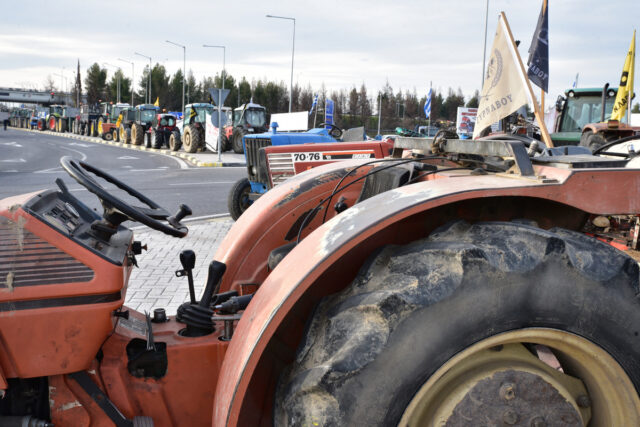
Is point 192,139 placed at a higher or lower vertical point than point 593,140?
lower

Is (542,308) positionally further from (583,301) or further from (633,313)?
(633,313)

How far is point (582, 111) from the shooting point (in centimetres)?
1428

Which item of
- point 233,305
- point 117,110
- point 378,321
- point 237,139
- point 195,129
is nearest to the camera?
point 378,321

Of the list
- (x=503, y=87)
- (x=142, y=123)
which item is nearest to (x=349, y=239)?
(x=503, y=87)

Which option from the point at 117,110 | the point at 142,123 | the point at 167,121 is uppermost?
the point at 117,110

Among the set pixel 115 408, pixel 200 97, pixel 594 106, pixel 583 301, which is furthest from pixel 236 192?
pixel 200 97

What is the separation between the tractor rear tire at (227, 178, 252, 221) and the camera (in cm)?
933

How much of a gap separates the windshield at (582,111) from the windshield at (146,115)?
2807 cm

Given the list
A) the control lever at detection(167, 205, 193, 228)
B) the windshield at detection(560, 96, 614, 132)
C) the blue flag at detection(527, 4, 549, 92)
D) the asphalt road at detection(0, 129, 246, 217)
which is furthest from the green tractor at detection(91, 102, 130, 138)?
the control lever at detection(167, 205, 193, 228)

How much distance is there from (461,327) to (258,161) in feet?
25.2

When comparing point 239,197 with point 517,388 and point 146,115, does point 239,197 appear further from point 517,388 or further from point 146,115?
point 146,115

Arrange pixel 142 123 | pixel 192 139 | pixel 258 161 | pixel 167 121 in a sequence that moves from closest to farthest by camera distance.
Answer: pixel 258 161, pixel 192 139, pixel 167 121, pixel 142 123

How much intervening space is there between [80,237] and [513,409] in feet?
5.35

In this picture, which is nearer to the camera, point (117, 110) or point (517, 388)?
point (517, 388)
